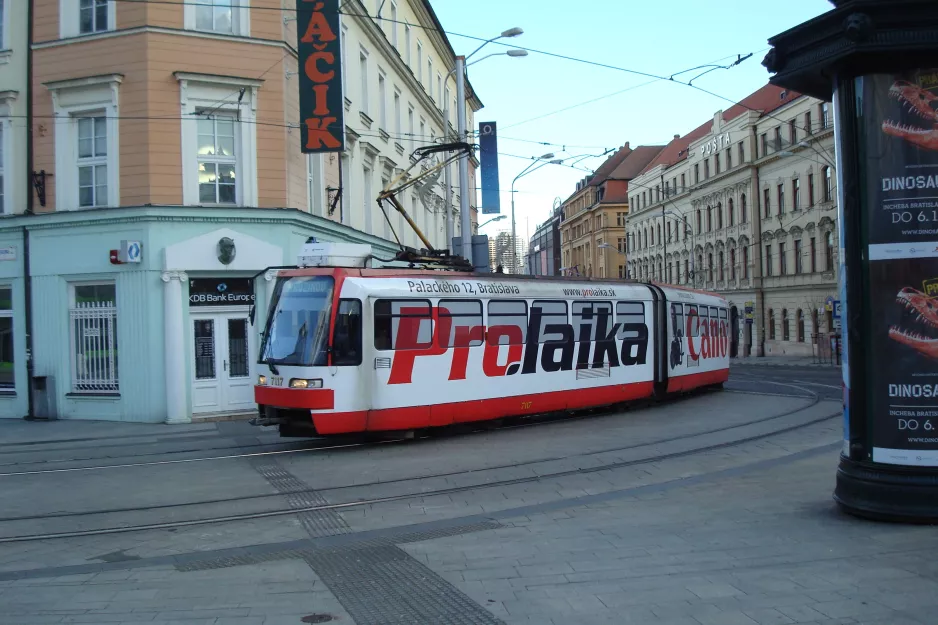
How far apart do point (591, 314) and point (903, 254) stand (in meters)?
10.5

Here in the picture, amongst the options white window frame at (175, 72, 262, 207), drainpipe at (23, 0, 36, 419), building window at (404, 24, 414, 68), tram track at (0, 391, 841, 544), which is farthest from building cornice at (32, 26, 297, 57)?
building window at (404, 24, 414, 68)

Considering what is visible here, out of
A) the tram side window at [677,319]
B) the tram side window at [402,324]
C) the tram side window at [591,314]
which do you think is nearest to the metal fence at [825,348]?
the tram side window at [677,319]

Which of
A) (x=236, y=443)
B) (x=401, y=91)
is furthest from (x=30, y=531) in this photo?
(x=401, y=91)

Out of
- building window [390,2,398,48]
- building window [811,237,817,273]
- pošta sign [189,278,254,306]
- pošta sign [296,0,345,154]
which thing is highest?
building window [390,2,398,48]

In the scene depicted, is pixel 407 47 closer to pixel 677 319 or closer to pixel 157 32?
pixel 157 32

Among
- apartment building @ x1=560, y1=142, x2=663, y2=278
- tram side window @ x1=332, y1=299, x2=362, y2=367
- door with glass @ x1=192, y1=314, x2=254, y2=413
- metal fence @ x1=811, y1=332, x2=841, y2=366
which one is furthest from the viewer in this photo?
apartment building @ x1=560, y1=142, x2=663, y2=278

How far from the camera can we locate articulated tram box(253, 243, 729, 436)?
42.9ft

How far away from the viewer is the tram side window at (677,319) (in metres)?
20.7

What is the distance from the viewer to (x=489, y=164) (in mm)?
25219

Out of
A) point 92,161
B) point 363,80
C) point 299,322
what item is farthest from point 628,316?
point 92,161

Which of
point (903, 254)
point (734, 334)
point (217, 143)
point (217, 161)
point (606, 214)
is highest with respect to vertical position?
point (606, 214)

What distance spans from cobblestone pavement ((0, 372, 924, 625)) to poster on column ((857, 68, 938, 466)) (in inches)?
37.2

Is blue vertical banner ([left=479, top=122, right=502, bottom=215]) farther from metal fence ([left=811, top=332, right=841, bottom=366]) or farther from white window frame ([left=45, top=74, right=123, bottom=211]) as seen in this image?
metal fence ([left=811, top=332, right=841, bottom=366])

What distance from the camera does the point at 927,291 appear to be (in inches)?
285
